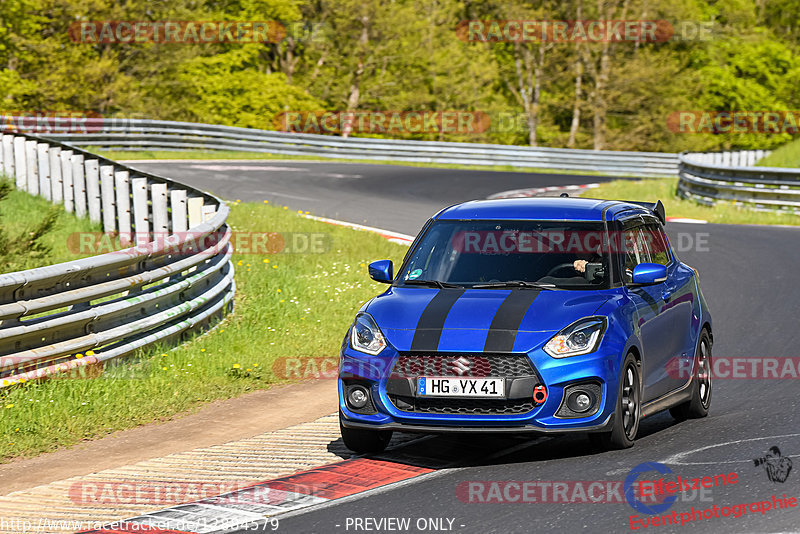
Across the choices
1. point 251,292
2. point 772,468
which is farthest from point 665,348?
point 251,292

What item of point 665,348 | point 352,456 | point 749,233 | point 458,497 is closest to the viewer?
point 458,497

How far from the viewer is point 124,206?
671 inches

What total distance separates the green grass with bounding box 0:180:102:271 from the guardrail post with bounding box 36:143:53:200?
0.14m

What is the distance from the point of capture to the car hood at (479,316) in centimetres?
709

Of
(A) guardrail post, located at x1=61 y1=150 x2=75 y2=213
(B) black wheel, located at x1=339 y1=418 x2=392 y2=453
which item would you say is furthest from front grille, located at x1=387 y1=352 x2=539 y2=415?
(A) guardrail post, located at x1=61 y1=150 x2=75 y2=213

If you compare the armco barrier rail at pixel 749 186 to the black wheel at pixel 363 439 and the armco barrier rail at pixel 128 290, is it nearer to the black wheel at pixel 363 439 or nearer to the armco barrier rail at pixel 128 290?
the armco barrier rail at pixel 128 290

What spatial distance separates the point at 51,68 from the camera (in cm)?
4684

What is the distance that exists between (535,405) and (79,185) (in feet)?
43.6

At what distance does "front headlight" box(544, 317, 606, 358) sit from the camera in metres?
7.12

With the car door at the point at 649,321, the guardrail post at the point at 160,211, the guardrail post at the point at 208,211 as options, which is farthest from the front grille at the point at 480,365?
the guardrail post at the point at 160,211

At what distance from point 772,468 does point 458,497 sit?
196 cm

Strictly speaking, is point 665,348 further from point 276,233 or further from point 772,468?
point 276,233

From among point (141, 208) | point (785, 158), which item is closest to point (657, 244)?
point (141, 208)

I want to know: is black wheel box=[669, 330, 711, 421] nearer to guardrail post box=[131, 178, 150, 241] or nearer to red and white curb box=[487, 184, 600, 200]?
guardrail post box=[131, 178, 150, 241]
